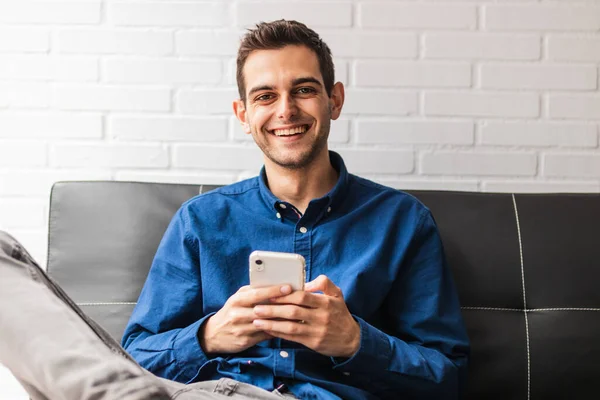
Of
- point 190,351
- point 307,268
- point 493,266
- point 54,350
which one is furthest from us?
point 493,266

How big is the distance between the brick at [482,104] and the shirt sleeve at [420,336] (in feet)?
1.93

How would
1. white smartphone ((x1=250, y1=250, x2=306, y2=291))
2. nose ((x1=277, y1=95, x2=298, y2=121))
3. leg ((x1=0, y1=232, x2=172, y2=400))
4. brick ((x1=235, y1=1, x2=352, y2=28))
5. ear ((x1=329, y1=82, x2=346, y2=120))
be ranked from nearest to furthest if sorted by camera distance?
leg ((x1=0, y1=232, x2=172, y2=400))
white smartphone ((x1=250, y1=250, x2=306, y2=291))
nose ((x1=277, y1=95, x2=298, y2=121))
ear ((x1=329, y1=82, x2=346, y2=120))
brick ((x1=235, y1=1, x2=352, y2=28))

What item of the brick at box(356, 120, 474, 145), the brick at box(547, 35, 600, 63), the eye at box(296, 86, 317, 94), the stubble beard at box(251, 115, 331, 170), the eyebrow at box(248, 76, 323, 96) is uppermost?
the brick at box(547, 35, 600, 63)

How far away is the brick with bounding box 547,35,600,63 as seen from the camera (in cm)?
210

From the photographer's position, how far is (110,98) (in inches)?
82.8

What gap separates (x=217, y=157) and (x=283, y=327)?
89 centimetres

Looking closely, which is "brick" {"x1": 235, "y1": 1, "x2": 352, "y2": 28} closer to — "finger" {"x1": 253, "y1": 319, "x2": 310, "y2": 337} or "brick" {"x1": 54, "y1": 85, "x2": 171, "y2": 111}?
"brick" {"x1": 54, "y1": 85, "x2": 171, "y2": 111}

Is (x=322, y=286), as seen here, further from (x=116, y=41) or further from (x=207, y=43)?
(x=116, y=41)

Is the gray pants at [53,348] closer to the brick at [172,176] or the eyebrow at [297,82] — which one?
the eyebrow at [297,82]

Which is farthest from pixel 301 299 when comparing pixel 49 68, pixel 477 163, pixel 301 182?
pixel 49 68

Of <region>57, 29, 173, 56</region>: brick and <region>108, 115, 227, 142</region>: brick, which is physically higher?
<region>57, 29, 173, 56</region>: brick

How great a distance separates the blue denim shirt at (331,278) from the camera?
1.46 metres

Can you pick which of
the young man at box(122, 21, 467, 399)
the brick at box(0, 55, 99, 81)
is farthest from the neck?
the brick at box(0, 55, 99, 81)

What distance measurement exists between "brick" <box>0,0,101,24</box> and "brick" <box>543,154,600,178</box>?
1421 millimetres
